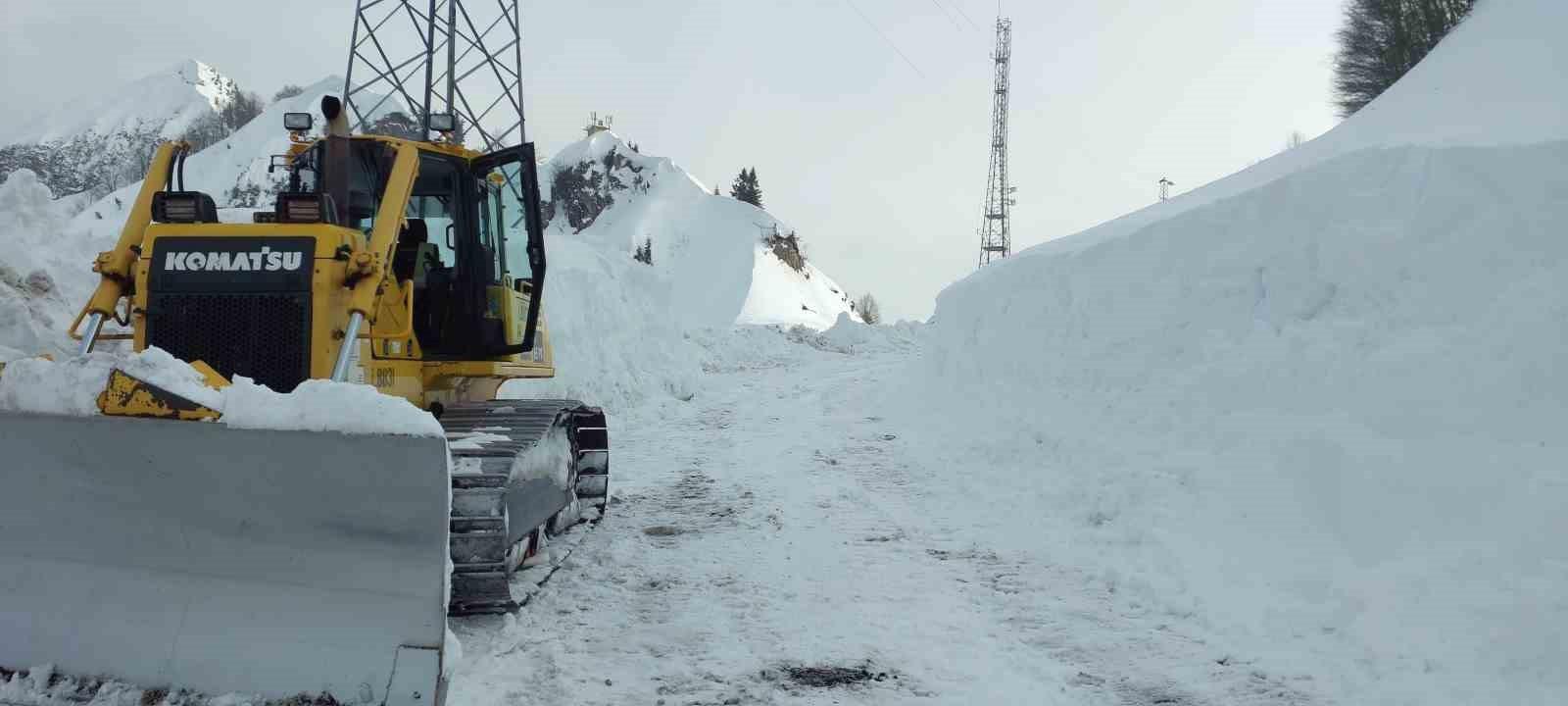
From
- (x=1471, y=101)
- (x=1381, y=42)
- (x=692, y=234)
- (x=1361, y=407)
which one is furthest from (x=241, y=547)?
(x=692, y=234)

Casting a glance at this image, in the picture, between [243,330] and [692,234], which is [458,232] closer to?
[243,330]

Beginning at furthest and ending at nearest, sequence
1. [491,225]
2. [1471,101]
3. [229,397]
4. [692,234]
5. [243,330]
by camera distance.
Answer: [692,234] → [1471,101] → [491,225] → [243,330] → [229,397]

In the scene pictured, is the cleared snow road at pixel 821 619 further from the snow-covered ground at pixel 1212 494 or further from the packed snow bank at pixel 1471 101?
the packed snow bank at pixel 1471 101

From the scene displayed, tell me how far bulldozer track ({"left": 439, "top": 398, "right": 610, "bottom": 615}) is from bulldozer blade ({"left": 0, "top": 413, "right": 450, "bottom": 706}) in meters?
0.81

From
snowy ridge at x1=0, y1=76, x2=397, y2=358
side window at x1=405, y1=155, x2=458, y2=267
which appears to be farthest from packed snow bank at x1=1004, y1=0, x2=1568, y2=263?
snowy ridge at x1=0, y1=76, x2=397, y2=358

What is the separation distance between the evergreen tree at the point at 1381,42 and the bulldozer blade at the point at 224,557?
74.9 ft

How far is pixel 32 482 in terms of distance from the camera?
366cm

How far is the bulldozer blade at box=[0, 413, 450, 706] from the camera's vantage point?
343 centimetres

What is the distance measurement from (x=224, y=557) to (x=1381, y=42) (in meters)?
25.3

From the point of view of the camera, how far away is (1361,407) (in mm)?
6254

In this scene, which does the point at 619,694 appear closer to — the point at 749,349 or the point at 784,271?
the point at 749,349

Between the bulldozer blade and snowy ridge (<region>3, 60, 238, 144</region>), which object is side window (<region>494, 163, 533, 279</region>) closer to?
the bulldozer blade

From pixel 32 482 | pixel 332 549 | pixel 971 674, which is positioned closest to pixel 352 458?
pixel 332 549

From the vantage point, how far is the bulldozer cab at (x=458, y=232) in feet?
19.7
